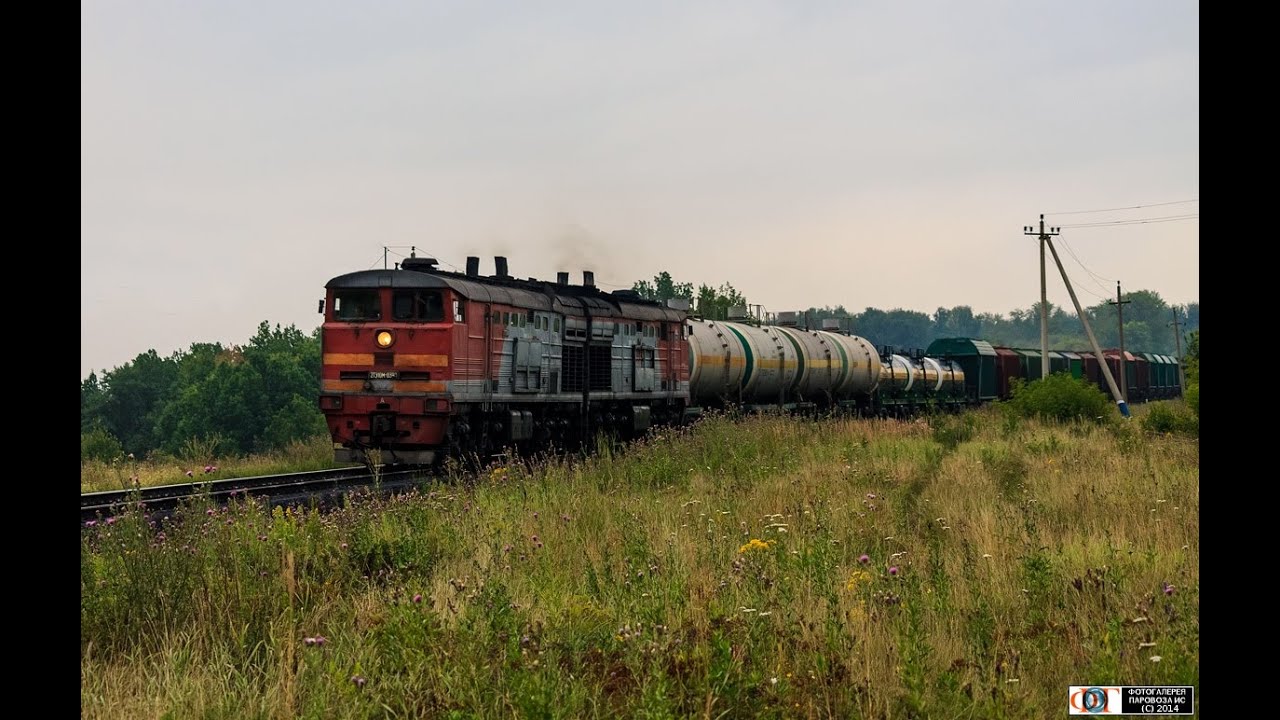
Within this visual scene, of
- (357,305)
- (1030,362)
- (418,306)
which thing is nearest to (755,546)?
(418,306)

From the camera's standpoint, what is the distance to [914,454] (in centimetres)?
1955

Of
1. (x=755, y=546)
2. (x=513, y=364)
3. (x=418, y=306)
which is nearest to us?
(x=755, y=546)

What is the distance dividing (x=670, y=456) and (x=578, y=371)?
6.42m

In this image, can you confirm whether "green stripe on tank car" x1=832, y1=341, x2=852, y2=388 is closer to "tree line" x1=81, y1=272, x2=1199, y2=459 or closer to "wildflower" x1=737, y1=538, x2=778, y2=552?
"tree line" x1=81, y1=272, x2=1199, y2=459

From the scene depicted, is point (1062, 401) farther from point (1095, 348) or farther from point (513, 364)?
point (513, 364)

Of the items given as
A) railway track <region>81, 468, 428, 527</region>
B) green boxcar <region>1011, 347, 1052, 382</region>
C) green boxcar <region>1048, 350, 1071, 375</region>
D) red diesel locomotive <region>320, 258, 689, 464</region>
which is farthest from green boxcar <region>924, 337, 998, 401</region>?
railway track <region>81, 468, 428, 527</region>

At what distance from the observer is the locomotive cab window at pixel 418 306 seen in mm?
19047

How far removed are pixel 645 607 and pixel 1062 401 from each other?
1022 inches

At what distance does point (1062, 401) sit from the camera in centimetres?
3056

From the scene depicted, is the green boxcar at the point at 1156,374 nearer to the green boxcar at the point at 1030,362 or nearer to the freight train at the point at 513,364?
the green boxcar at the point at 1030,362

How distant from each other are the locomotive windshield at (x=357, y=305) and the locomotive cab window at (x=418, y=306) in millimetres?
374

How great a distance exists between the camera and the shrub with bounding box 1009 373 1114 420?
30297mm

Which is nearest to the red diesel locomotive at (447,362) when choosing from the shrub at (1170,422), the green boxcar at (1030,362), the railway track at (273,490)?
the railway track at (273,490)
